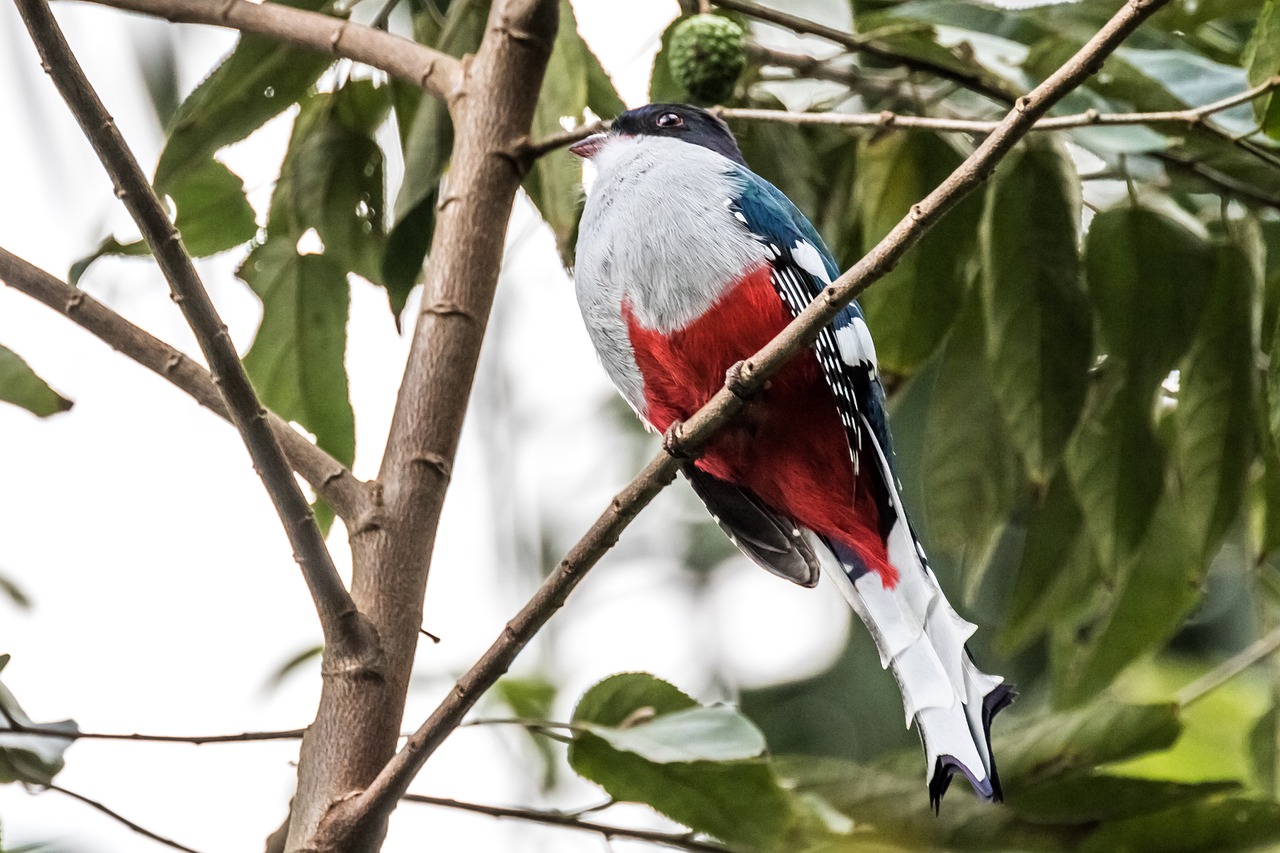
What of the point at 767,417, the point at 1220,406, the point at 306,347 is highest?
the point at 306,347

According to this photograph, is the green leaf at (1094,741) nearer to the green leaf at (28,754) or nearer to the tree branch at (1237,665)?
the tree branch at (1237,665)

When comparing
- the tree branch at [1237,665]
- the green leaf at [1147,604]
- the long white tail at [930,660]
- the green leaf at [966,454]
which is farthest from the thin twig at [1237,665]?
the long white tail at [930,660]

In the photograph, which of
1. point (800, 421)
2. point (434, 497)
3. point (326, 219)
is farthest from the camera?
point (326, 219)

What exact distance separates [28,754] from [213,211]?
1084 millimetres

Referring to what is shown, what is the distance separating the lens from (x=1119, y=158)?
2.18m

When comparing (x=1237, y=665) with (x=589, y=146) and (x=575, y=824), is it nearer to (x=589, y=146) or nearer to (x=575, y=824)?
(x=575, y=824)

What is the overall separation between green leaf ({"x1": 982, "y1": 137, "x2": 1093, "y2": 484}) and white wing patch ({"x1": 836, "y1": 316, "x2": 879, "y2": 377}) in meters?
0.28

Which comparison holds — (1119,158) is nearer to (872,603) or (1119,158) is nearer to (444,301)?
(872,603)

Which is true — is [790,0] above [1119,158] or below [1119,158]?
above

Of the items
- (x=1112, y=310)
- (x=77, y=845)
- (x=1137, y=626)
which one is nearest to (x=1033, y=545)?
(x=1137, y=626)

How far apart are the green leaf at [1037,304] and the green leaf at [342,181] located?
1087 millimetres

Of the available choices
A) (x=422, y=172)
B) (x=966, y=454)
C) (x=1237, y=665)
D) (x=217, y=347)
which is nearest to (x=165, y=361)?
(x=217, y=347)

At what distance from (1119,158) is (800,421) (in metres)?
0.68

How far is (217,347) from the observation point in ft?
4.83
